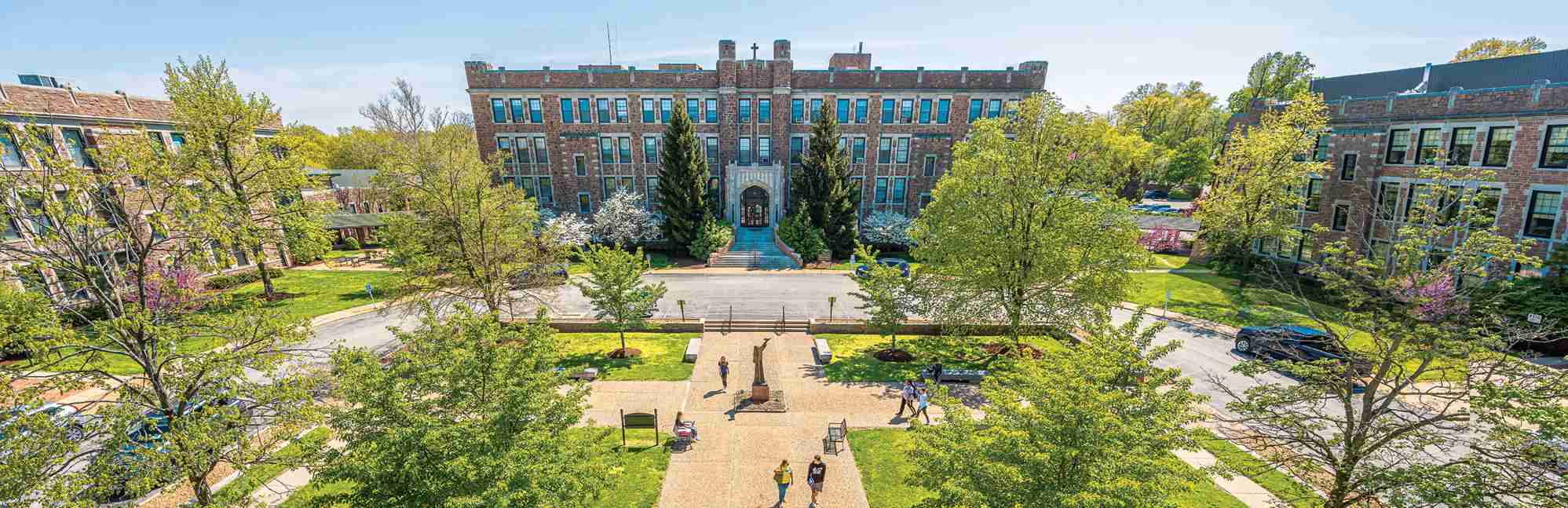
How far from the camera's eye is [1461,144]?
88.8ft

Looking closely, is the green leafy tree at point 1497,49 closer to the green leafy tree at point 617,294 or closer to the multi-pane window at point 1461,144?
the multi-pane window at point 1461,144

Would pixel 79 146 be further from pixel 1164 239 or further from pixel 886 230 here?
pixel 1164 239

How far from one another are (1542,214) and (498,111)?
6270 centimetres

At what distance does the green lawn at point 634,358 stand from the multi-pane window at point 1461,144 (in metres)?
38.3

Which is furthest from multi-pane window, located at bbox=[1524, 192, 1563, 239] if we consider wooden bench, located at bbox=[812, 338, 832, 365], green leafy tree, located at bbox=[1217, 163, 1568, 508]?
wooden bench, located at bbox=[812, 338, 832, 365]

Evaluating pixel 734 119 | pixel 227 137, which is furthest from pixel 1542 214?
pixel 227 137

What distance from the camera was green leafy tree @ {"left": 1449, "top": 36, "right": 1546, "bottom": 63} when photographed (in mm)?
49250

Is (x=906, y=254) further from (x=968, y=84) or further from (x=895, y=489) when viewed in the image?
(x=895, y=489)

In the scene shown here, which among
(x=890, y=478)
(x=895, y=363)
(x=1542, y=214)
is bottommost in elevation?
(x=890, y=478)

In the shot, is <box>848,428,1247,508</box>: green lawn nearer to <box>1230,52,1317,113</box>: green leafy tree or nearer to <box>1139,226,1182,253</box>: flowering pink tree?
<box>1139,226,1182,253</box>: flowering pink tree

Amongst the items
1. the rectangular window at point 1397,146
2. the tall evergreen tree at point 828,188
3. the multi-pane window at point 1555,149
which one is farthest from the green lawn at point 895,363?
the multi-pane window at point 1555,149

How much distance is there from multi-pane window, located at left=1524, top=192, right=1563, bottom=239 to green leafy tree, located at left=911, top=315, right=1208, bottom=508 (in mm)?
30409

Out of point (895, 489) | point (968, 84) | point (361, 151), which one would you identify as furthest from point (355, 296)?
point (361, 151)

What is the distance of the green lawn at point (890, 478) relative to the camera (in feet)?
44.7
